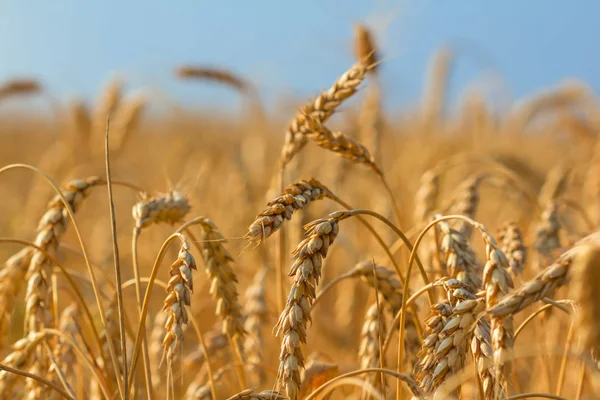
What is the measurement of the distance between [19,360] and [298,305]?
840 millimetres

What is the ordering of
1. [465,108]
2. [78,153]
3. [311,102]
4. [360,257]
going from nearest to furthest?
[311,102]
[360,257]
[78,153]
[465,108]

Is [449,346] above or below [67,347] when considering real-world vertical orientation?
below

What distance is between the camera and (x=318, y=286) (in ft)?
→ 7.93

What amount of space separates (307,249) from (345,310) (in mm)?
2084

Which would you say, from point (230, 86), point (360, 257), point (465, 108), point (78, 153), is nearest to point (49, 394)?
point (360, 257)

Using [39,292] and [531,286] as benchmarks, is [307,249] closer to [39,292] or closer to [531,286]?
[531,286]

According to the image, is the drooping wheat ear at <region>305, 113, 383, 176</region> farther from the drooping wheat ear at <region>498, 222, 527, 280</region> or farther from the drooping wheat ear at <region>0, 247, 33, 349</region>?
the drooping wheat ear at <region>0, 247, 33, 349</region>

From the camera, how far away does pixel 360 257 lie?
308cm

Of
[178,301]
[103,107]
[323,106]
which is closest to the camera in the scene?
[178,301]

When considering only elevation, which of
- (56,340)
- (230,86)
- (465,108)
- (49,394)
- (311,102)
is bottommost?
(49,394)

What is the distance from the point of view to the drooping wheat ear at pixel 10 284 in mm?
1721

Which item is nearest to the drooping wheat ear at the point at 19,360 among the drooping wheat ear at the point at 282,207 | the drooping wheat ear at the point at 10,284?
the drooping wheat ear at the point at 10,284

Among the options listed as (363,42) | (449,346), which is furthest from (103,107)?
(449,346)

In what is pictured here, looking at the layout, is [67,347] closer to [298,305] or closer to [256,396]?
[256,396]
